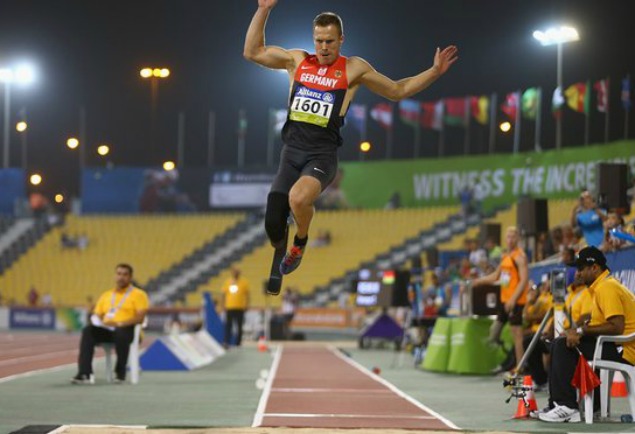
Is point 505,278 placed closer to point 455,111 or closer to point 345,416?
point 345,416

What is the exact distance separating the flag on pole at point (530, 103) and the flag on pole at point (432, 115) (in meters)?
3.94

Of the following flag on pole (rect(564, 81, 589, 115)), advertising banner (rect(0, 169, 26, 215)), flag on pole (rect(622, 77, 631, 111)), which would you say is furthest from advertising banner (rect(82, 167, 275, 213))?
flag on pole (rect(622, 77, 631, 111))

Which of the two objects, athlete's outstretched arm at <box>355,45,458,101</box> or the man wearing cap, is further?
the man wearing cap

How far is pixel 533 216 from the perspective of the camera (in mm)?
20312

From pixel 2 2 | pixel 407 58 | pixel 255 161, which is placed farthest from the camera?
pixel 255 161

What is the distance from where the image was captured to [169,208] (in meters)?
48.8

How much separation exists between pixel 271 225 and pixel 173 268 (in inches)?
1519

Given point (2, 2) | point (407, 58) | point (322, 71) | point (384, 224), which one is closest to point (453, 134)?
point (407, 58)

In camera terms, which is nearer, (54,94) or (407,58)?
(407,58)

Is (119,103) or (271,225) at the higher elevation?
(119,103)

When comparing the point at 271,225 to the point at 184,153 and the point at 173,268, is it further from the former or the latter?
the point at 184,153

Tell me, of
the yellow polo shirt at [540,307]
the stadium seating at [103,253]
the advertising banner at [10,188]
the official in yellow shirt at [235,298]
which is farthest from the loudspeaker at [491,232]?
the advertising banner at [10,188]

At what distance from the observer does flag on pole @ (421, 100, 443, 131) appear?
48.0 meters

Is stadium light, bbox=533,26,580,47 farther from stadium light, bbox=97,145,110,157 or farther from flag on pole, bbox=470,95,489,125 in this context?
stadium light, bbox=97,145,110,157
